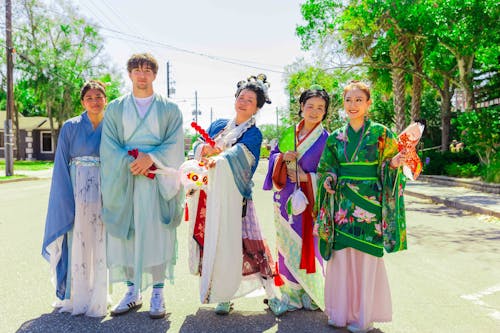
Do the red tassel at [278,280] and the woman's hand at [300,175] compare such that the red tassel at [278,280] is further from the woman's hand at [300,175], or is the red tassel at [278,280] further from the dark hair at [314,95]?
the dark hair at [314,95]

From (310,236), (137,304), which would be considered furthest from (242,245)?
(137,304)

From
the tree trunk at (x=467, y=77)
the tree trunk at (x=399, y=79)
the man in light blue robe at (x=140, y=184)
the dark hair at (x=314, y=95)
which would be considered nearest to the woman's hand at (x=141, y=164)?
the man in light blue robe at (x=140, y=184)

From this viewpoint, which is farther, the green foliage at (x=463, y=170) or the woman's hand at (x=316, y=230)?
the green foliage at (x=463, y=170)

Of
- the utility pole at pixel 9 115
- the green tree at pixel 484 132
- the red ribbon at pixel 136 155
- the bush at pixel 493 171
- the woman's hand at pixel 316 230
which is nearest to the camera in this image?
the woman's hand at pixel 316 230

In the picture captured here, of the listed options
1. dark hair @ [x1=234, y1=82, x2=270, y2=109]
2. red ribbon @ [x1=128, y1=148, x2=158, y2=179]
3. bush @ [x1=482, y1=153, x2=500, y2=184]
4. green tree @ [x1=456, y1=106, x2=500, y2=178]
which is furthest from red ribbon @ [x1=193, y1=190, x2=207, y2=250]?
green tree @ [x1=456, y1=106, x2=500, y2=178]

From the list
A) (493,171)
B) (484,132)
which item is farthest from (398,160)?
(484,132)

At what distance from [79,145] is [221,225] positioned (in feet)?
4.43

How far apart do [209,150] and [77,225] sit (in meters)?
1.24

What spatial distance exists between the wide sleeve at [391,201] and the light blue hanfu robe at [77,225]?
2.26m

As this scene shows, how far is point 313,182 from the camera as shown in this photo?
12.2ft

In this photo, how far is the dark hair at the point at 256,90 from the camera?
12.4 feet

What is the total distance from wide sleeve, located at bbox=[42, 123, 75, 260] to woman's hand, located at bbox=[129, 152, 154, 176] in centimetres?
60

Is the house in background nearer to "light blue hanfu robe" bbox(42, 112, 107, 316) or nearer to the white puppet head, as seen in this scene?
"light blue hanfu robe" bbox(42, 112, 107, 316)

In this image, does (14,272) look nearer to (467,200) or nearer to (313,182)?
(313,182)
